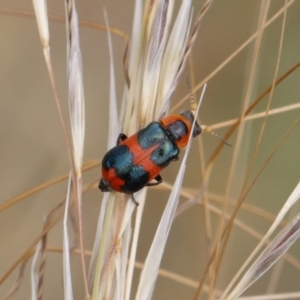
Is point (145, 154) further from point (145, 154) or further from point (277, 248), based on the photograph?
point (277, 248)

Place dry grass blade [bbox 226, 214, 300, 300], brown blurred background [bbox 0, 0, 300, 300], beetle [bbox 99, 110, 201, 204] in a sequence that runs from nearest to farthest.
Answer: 1. dry grass blade [bbox 226, 214, 300, 300]
2. beetle [bbox 99, 110, 201, 204]
3. brown blurred background [bbox 0, 0, 300, 300]

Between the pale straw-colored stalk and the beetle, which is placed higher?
the pale straw-colored stalk

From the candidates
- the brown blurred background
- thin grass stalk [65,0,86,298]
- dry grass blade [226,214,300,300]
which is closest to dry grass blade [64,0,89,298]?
thin grass stalk [65,0,86,298]

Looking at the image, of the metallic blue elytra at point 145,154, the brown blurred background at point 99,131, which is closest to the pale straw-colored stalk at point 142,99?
the metallic blue elytra at point 145,154

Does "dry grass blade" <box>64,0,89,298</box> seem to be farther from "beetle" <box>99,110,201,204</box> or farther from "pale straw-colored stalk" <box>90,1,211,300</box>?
"beetle" <box>99,110,201,204</box>

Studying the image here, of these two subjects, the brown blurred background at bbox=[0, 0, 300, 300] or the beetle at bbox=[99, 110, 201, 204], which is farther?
the brown blurred background at bbox=[0, 0, 300, 300]

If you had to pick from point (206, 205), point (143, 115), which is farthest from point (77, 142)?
point (206, 205)

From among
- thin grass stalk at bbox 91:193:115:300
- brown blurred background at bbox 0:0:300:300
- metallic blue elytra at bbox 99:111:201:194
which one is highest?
thin grass stalk at bbox 91:193:115:300

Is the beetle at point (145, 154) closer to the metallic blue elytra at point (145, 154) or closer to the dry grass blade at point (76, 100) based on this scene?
the metallic blue elytra at point (145, 154)

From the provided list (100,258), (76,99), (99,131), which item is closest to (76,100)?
(76,99)
